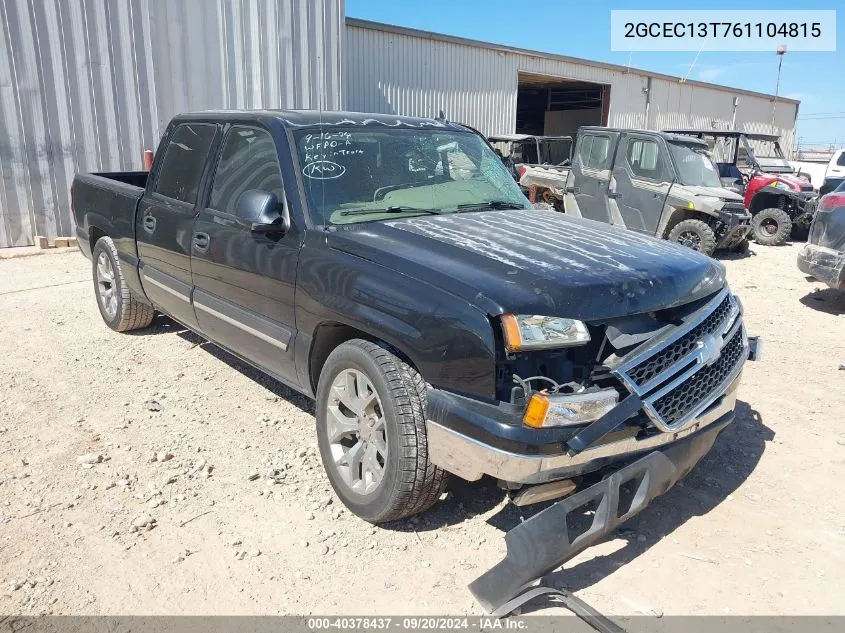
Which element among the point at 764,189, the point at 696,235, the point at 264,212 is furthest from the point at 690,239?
the point at 264,212

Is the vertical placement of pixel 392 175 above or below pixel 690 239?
above

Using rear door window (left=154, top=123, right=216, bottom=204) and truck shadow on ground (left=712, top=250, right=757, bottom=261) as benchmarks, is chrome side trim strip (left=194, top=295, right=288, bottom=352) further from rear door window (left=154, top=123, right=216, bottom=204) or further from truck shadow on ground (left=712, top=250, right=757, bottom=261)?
truck shadow on ground (left=712, top=250, right=757, bottom=261)

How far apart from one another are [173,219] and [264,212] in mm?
1364

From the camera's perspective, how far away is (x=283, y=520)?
3.20 meters

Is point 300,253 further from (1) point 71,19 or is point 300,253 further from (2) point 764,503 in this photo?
(1) point 71,19

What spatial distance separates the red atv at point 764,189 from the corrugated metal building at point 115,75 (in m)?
7.31

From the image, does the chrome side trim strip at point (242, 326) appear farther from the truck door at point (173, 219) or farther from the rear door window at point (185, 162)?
the rear door window at point (185, 162)

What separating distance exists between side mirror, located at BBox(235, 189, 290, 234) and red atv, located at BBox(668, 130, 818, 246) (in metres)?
9.96

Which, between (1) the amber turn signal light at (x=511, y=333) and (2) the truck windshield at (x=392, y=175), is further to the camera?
(2) the truck windshield at (x=392, y=175)

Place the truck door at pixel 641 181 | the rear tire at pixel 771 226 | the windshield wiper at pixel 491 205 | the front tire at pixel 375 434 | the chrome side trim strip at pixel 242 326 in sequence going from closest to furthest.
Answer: the front tire at pixel 375 434 < the chrome side trim strip at pixel 242 326 < the windshield wiper at pixel 491 205 < the truck door at pixel 641 181 < the rear tire at pixel 771 226

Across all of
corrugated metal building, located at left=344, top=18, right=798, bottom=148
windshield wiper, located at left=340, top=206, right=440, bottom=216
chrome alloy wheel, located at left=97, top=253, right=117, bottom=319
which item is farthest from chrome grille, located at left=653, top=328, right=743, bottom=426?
corrugated metal building, located at left=344, top=18, right=798, bottom=148

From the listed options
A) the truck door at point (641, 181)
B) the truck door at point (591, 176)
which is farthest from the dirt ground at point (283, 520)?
the truck door at point (591, 176)

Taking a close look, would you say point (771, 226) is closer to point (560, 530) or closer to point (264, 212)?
point (264, 212)

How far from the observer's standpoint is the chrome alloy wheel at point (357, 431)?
3.01 meters
